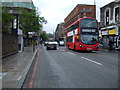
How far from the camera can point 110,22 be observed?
30.5 metres

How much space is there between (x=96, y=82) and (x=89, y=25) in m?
16.1

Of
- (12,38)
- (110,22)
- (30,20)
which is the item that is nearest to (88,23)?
(12,38)

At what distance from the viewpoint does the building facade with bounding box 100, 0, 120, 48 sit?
2780 centimetres

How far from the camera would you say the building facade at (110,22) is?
27798 mm

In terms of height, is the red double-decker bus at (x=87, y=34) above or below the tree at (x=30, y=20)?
below

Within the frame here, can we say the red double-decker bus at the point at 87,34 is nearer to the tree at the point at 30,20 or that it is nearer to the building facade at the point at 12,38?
the building facade at the point at 12,38

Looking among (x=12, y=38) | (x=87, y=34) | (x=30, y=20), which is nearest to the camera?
(x=12, y=38)

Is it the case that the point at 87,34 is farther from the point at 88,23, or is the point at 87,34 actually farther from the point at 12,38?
the point at 12,38

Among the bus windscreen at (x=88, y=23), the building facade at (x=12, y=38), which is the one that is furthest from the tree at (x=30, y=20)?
the bus windscreen at (x=88, y=23)

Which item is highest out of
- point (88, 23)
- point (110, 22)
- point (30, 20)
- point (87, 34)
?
point (30, 20)

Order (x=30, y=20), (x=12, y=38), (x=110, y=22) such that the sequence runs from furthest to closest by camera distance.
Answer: (x=30, y=20) → (x=110, y=22) → (x=12, y=38)

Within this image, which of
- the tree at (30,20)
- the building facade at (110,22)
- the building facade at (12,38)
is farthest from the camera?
the tree at (30,20)

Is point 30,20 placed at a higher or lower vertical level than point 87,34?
higher

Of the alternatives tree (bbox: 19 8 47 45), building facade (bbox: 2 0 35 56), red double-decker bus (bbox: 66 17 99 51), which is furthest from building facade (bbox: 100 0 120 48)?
tree (bbox: 19 8 47 45)
